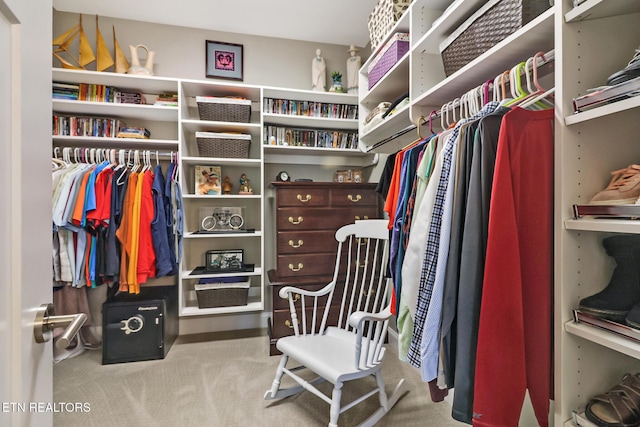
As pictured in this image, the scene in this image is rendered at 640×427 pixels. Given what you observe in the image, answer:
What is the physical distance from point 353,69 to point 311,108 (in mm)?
480

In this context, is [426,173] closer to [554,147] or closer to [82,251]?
[554,147]

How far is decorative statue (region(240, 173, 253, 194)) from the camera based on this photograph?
8.41ft

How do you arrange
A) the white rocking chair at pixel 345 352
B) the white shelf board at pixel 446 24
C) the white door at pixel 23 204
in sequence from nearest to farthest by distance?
the white door at pixel 23 204 → the white shelf board at pixel 446 24 → the white rocking chair at pixel 345 352

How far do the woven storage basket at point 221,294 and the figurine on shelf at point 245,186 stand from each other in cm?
75

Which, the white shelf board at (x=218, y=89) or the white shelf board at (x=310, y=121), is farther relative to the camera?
the white shelf board at (x=310, y=121)

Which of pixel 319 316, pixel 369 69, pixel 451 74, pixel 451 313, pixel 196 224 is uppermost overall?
pixel 369 69

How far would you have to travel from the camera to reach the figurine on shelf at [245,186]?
101 inches

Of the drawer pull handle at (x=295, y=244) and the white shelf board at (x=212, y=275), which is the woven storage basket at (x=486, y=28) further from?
the white shelf board at (x=212, y=275)

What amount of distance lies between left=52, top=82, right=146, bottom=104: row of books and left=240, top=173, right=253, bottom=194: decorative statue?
95 cm

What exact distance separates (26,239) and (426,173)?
1.06 m

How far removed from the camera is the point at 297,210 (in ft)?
7.42

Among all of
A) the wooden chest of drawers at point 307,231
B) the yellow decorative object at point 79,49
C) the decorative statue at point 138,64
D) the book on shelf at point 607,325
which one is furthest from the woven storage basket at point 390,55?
the yellow decorative object at point 79,49

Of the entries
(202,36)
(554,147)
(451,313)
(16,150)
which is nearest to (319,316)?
(451,313)

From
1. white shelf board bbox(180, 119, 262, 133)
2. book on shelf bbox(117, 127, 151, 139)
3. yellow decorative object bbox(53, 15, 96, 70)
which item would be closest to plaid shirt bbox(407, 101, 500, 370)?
white shelf board bbox(180, 119, 262, 133)
